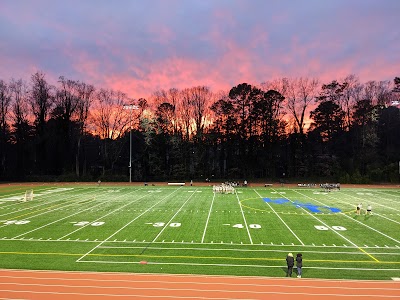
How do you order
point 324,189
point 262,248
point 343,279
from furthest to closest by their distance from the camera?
point 324,189 < point 262,248 < point 343,279

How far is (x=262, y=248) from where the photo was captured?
55.8ft

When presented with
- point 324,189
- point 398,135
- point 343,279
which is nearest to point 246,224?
point 343,279

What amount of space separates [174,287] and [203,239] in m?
6.81

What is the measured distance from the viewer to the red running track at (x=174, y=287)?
37.1ft

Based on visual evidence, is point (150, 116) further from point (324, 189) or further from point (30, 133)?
point (324, 189)

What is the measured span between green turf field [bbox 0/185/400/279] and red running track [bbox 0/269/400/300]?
30.7 inches

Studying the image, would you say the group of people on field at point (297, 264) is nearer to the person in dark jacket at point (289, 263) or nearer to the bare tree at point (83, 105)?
the person in dark jacket at point (289, 263)

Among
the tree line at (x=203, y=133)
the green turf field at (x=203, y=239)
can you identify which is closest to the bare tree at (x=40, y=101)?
the tree line at (x=203, y=133)

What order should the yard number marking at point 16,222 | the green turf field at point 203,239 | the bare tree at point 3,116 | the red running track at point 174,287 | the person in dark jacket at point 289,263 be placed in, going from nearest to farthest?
1. the red running track at point 174,287
2. the person in dark jacket at point 289,263
3. the green turf field at point 203,239
4. the yard number marking at point 16,222
5. the bare tree at point 3,116

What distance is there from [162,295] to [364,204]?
27.5 m

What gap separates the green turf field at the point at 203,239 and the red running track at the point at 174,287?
2.56ft

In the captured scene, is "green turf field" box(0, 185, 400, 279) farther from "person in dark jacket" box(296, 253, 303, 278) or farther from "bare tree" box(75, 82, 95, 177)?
"bare tree" box(75, 82, 95, 177)

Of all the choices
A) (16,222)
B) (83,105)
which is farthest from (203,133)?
(16,222)

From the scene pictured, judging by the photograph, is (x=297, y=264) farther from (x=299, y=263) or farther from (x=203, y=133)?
(x=203, y=133)
